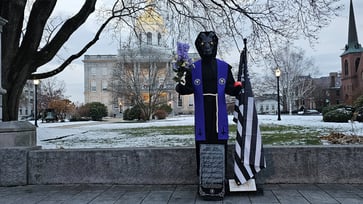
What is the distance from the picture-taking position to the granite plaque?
4.84 metres

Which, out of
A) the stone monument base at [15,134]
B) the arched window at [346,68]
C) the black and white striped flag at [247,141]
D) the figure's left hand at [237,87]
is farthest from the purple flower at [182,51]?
the arched window at [346,68]

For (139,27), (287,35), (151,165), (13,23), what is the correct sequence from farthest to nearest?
(139,27), (287,35), (13,23), (151,165)

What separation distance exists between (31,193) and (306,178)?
4.40 m

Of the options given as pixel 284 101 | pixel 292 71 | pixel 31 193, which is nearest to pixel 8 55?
pixel 31 193

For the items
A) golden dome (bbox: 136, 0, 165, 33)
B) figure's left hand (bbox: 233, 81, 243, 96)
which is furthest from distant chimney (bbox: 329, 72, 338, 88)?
figure's left hand (bbox: 233, 81, 243, 96)

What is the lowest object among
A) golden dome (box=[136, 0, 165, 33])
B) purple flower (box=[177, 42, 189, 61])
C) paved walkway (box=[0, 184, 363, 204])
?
paved walkway (box=[0, 184, 363, 204])

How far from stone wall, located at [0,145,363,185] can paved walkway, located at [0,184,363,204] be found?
0.46 ft

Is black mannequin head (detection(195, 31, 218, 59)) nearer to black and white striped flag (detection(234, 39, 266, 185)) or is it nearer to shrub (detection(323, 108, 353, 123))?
black and white striped flag (detection(234, 39, 266, 185))

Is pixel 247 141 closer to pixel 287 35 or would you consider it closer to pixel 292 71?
pixel 287 35

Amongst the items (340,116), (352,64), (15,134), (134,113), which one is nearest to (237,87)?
(15,134)

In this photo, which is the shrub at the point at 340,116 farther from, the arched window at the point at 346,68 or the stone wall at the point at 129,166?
the arched window at the point at 346,68

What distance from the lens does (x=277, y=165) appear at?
5711 mm

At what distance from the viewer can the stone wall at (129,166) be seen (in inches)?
223

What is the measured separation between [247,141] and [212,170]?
2.24 ft
